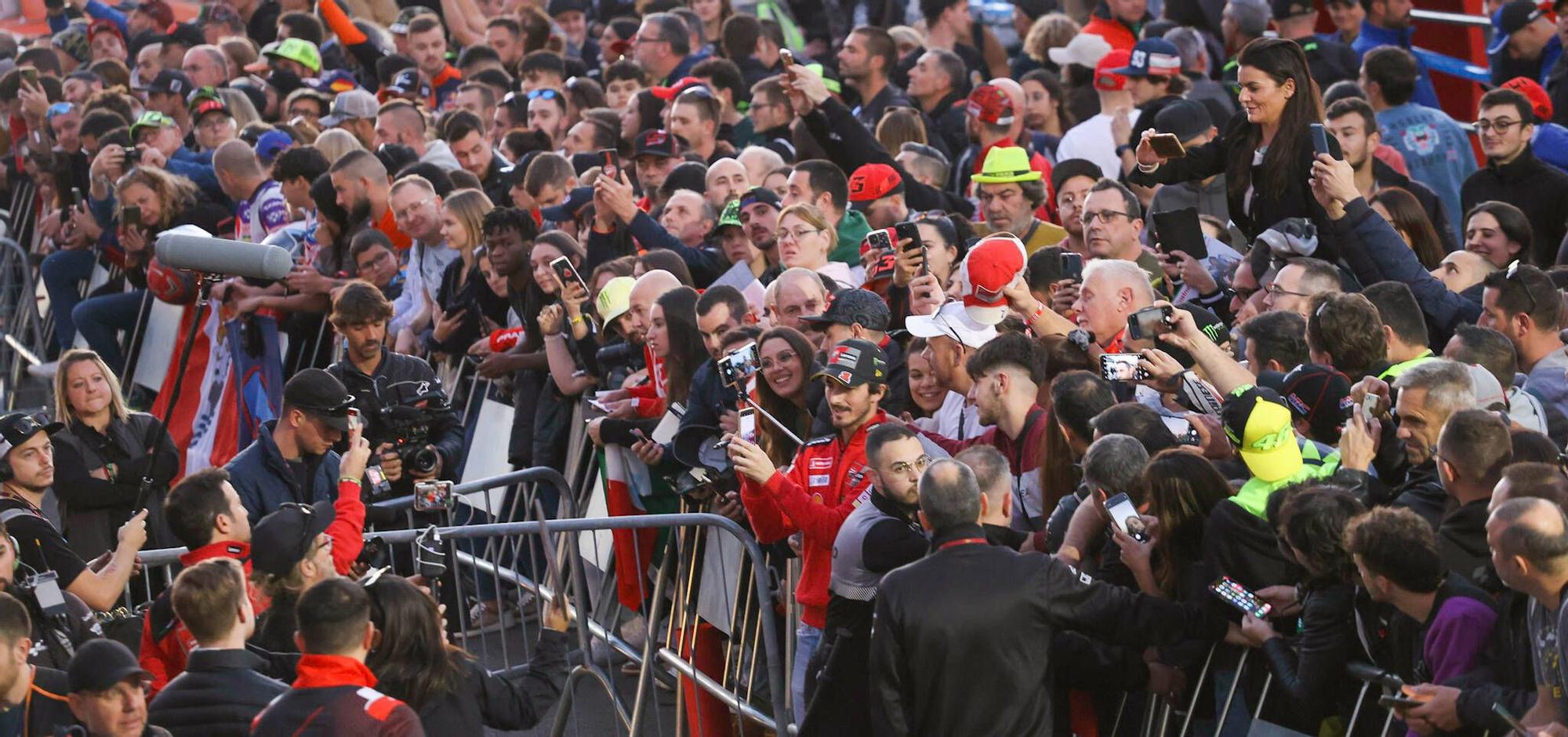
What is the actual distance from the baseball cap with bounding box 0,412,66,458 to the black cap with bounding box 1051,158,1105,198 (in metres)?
4.68

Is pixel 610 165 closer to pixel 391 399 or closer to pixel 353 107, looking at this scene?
pixel 391 399

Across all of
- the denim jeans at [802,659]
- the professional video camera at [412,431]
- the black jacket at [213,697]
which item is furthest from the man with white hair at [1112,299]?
the black jacket at [213,697]

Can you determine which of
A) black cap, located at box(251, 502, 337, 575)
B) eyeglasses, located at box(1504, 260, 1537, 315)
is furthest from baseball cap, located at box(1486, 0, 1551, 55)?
black cap, located at box(251, 502, 337, 575)

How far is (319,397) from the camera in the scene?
7.62 metres

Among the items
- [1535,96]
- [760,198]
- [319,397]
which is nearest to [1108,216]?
[760,198]

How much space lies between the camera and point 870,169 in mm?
9734

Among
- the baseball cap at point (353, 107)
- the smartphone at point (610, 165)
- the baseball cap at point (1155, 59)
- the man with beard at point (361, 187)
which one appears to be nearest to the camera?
the smartphone at point (610, 165)

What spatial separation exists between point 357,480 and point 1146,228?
13.4ft

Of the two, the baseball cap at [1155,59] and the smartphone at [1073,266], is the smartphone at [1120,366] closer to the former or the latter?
the smartphone at [1073,266]

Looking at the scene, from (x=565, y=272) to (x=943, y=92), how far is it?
4223 mm

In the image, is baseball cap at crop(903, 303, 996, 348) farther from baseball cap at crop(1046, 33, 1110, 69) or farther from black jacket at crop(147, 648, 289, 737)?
baseball cap at crop(1046, 33, 1110, 69)

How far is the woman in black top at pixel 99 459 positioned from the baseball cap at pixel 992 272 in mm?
3853

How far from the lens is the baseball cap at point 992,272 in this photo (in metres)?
7.12

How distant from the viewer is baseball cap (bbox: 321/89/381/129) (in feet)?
45.4
